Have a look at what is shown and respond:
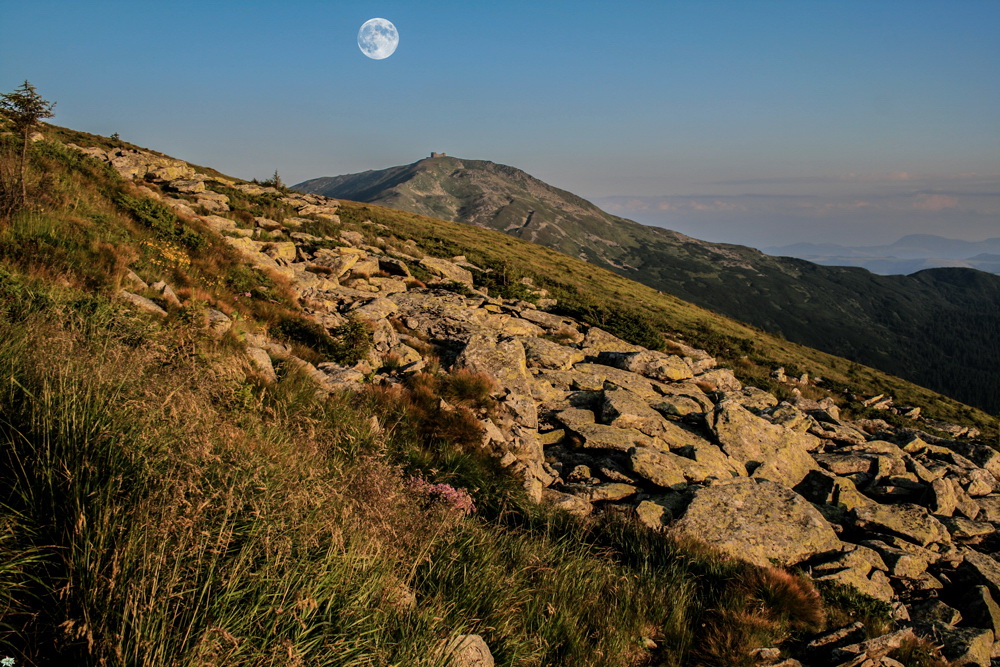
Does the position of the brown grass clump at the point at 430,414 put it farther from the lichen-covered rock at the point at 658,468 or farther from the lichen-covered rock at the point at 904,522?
the lichen-covered rock at the point at 904,522

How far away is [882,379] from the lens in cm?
3553

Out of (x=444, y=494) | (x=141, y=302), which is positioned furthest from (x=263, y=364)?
(x=444, y=494)

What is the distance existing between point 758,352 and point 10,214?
117 ft

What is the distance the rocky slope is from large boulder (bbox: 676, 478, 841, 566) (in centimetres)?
2

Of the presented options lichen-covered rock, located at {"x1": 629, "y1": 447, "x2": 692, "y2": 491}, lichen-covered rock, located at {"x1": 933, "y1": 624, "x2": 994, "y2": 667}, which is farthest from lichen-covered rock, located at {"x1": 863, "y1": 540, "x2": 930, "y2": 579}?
lichen-covered rock, located at {"x1": 629, "y1": 447, "x2": 692, "y2": 491}

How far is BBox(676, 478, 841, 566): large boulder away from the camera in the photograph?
7.06 metres

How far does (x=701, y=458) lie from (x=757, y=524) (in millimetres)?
2033

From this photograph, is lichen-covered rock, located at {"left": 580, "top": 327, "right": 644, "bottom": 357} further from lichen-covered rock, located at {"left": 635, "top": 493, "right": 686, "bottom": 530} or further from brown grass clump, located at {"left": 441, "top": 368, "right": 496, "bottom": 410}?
lichen-covered rock, located at {"left": 635, "top": 493, "right": 686, "bottom": 530}

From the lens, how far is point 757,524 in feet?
24.6

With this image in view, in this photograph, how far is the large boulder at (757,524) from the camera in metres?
7.06

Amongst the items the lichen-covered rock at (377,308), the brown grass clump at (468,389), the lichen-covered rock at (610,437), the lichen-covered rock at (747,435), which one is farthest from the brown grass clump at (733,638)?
the lichen-covered rock at (377,308)

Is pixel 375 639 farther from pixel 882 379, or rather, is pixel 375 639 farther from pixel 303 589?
pixel 882 379

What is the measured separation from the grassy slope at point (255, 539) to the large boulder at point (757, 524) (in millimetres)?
802

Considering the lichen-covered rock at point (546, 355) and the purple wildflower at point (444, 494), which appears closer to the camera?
the purple wildflower at point (444, 494)
